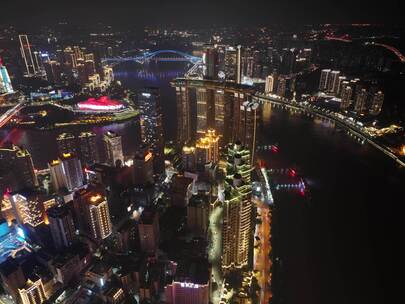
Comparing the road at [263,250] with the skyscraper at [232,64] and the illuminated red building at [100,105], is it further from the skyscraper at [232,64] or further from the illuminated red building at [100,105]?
the illuminated red building at [100,105]

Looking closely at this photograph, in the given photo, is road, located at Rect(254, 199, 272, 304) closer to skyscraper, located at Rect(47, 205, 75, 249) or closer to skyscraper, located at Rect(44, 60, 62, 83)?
skyscraper, located at Rect(47, 205, 75, 249)

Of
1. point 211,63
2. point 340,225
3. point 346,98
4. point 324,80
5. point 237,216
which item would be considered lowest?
point 340,225

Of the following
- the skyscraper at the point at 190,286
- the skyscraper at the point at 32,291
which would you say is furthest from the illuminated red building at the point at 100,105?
the skyscraper at the point at 190,286

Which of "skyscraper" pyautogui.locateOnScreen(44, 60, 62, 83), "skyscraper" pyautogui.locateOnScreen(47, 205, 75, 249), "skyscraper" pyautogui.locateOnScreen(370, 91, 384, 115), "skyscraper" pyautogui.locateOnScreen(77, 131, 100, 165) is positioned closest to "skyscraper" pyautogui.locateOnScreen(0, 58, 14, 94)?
"skyscraper" pyautogui.locateOnScreen(44, 60, 62, 83)

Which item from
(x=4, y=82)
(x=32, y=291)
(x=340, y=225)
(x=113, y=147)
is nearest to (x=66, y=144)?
(x=113, y=147)

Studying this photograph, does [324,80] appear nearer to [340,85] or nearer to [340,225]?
[340,85]
